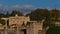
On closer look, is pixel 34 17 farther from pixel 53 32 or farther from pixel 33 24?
pixel 53 32

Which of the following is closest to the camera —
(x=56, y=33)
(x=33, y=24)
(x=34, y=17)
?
(x=56, y=33)

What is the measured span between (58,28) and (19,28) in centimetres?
591

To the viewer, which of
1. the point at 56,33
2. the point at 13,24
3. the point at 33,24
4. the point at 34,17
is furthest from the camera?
the point at 34,17

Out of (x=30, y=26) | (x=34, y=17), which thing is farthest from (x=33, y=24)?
(x=34, y=17)

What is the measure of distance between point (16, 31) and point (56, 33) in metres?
6.15

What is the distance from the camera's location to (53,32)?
2655cm

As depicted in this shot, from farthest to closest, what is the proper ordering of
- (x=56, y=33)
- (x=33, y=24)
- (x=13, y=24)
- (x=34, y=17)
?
1. (x=34, y=17)
2. (x=13, y=24)
3. (x=33, y=24)
4. (x=56, y=33)

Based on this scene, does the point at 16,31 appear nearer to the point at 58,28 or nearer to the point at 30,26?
the point at 30,26

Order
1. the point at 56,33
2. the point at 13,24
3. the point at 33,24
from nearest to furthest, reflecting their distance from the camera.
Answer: the point at 56,33, the point at 33,24, the point at 13,24

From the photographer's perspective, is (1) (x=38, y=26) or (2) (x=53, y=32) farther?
(1) (x=38, y=26)

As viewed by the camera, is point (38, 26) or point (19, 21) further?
point (19, 21)

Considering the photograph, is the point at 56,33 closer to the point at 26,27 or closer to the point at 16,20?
the point at 26,27

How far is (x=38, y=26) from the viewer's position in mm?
31891

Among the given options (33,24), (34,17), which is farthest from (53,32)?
(34,17)
